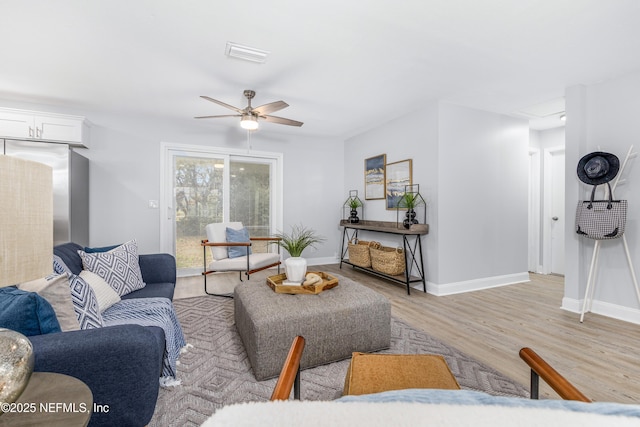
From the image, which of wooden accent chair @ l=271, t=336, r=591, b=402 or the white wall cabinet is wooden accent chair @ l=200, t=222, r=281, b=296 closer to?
the white wall cabinet

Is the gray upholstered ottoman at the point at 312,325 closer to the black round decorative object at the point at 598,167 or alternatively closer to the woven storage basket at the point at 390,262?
the woven storage basket at the point at 390,262

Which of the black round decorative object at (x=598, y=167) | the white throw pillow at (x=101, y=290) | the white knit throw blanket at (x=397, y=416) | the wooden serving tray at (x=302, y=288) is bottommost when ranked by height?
the wooden serving tray at (x=302, y=288)

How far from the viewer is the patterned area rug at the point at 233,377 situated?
1.49 meters

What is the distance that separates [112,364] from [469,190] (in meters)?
3.85

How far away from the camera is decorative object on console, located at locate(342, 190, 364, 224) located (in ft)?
16.2

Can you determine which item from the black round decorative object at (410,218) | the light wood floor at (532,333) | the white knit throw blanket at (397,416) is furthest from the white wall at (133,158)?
the white knit throw blanket at (397,416)

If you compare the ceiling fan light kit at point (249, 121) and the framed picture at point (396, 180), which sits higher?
the ceiling fan light kit at point (249, 121)

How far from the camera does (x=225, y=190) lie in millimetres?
4695

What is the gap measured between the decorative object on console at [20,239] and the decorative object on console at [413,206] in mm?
3412

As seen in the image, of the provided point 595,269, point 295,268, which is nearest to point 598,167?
point 595,269

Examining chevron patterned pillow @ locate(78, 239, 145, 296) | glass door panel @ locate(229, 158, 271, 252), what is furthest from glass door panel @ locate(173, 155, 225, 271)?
chevron patterned pillow @ locate(78, 239, 145, 296)

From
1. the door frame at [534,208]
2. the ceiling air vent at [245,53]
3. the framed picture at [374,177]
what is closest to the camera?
the ceiling air vent at [245,53]

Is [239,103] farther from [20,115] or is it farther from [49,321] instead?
[49,321]

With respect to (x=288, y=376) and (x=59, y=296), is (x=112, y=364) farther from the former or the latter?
(x=288, y=376)
